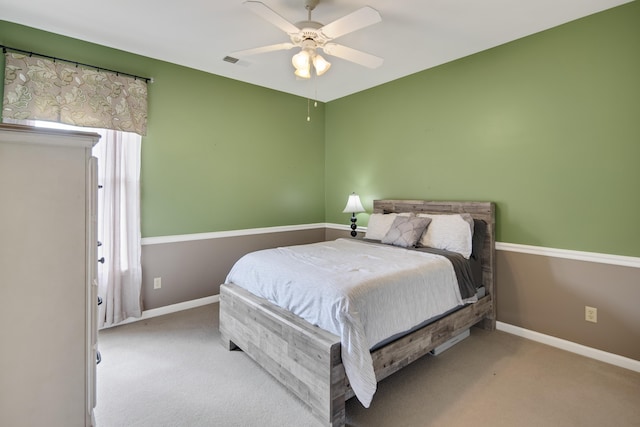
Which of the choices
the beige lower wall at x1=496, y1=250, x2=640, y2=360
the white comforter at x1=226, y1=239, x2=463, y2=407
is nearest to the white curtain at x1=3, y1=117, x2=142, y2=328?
the white comforter at x1=226, y1=239, x2=463, y2=407

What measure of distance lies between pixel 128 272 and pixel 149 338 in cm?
69

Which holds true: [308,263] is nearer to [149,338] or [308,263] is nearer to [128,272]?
[149,338]

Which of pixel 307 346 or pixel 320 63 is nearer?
pixel 307 346

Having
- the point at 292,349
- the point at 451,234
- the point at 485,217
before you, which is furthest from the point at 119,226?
the point at 485,217

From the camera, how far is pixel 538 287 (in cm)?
283

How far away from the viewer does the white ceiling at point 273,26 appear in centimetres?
233

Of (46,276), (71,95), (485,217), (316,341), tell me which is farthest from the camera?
(485,217)

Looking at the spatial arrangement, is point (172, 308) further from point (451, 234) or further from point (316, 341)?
point (451, 234)

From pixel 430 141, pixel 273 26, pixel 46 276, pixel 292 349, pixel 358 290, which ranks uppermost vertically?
pixel 273 26

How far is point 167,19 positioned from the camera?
2.51 m

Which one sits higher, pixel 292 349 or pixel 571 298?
pixel 571 298

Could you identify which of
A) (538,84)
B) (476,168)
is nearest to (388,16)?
(538,84)

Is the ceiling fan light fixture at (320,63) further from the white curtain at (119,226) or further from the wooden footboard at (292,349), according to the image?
the white curtain at (119,226)

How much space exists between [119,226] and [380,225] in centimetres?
266
